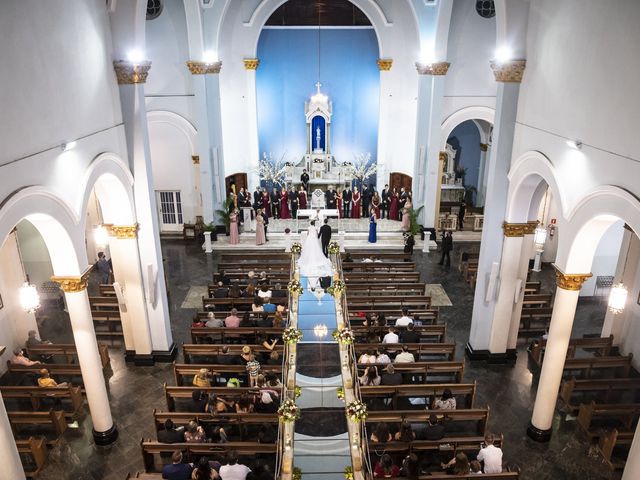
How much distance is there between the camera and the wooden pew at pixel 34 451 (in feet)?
34.4

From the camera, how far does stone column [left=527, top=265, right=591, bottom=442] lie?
34.4 feet

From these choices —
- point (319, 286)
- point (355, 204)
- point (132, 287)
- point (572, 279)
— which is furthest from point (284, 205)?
point (572, 279)

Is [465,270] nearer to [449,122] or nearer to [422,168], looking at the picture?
[422,168]

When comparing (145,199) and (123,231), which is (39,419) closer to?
(123,231)

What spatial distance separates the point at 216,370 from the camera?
12.5 metres

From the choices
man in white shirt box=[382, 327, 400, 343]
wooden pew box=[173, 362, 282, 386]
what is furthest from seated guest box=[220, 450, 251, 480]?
man in white shirt box=[382, 327, 400, 343]

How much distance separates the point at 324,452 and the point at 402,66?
19889mm

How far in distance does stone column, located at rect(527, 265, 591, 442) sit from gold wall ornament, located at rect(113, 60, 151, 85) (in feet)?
32.9

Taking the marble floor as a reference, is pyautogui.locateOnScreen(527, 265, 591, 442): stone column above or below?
above

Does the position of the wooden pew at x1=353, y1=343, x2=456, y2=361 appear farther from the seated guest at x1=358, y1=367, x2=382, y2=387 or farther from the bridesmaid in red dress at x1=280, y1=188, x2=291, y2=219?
the bridesmaid in red dress at x1=280, y1=188, x2=291, y2=219

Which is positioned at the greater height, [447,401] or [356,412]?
[356,412]

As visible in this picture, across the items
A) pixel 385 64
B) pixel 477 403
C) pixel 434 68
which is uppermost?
pixel 385 64

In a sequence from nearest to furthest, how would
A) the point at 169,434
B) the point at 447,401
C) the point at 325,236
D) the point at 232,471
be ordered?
the point at 232,471, the point at 169,434, the point at 447,401, the point at 325,236

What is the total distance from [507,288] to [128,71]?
10579mm
